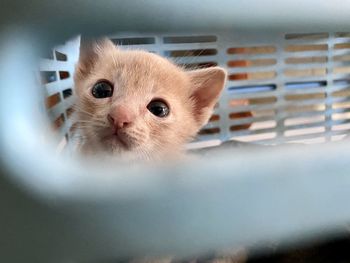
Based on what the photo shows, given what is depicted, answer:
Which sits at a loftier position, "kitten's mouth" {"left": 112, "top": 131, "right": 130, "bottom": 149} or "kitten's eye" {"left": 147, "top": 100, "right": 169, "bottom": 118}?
"kitten's eye" {"left": 147, "top": 100, "right": 169, "bottom": 118}

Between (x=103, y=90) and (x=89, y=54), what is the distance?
7cm

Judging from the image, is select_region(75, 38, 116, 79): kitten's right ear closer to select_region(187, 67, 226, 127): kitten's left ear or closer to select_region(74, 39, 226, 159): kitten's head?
select_region(74, 39, 226, 159): kitten's head

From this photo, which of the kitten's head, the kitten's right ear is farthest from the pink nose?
the kitten's right ear

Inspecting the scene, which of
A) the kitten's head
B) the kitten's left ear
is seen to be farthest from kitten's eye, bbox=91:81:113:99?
the kitten's left ear

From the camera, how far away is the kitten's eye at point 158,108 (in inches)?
Result: 23.1

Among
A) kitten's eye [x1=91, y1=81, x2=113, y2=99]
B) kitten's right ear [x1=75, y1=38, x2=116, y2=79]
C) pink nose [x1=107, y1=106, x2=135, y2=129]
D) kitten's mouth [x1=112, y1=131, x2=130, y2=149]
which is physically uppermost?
kitten's right ear [x1=75, y1=38, x2=116, y2=79]

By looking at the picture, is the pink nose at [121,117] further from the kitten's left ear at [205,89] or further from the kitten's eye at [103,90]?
the kitten's left ear at [205,89]

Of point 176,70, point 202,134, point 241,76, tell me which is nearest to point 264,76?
point 241,76

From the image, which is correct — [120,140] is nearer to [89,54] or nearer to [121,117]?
[121,117]

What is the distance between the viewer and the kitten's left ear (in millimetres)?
657

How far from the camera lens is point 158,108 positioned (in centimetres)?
60

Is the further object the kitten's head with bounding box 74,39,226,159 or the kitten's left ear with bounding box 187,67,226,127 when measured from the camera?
the kitten's left ear with bounding box 187,67,226,127

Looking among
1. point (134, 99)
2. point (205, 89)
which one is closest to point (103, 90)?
point (134, 99)

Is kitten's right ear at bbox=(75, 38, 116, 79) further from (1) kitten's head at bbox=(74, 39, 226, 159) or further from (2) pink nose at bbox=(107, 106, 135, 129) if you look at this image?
(2) pink nose at bbox=(107, 106, 135, 129)
